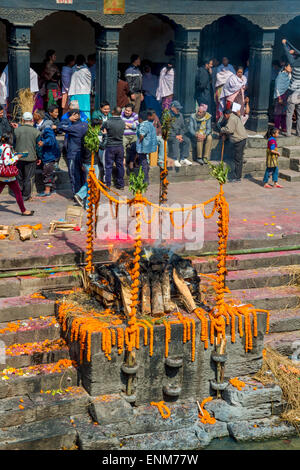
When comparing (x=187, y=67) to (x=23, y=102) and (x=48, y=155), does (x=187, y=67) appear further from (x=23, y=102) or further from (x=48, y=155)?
(x=48, y=155)

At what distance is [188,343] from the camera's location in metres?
10.9

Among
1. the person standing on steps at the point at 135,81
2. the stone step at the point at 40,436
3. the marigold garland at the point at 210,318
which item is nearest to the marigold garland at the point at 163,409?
the marigold garland at the point at 210,318

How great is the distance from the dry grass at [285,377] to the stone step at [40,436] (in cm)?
267

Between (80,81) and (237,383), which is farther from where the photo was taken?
(80,81)

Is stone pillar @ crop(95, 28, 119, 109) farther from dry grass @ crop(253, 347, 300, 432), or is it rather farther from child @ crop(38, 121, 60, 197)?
Answer: dry grass @ crop(253, 347, 300, 432)

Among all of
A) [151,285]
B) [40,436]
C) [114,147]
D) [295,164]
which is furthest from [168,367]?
[295,164]

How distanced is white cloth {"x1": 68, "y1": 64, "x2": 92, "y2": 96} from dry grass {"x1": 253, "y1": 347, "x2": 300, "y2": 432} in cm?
889

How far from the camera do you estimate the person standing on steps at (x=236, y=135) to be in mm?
17953

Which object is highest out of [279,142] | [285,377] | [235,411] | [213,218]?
[279,142]

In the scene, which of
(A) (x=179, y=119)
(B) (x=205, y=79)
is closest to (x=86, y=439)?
(A) (x=179, y=119)

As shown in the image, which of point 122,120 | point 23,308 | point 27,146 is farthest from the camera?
point 122,120

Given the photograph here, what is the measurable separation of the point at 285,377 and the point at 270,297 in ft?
5.31

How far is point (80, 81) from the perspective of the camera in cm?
1875

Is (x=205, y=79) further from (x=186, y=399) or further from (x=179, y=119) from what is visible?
(x=186, y=399)
